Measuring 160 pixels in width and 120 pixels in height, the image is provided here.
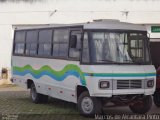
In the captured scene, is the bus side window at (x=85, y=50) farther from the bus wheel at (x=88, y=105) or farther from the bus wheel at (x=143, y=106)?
the bus wheel at (x=143, y=106)

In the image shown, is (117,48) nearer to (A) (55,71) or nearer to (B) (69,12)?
(A) (55,71)

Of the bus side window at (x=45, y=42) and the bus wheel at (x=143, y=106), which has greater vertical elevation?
the bus side window at (x=45, y=42)

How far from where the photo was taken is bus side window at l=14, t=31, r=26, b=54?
19.2m

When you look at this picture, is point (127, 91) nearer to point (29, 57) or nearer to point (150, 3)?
point (29, 57)

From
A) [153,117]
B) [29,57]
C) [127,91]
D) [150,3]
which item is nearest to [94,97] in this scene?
[127,91]

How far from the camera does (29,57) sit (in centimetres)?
1841

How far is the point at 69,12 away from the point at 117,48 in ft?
42.2

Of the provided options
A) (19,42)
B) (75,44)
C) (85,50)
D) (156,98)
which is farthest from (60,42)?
(19,42)

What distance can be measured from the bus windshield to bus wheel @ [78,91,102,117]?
1.04 meters

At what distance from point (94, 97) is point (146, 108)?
187 centimetres

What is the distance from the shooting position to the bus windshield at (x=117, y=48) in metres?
14.3

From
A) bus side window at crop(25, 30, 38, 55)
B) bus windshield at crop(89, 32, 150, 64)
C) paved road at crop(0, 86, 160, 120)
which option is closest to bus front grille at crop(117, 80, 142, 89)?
bus windshield at crop(89, 32, 150, 64)

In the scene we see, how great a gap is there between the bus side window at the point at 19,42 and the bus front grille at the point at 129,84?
19.8 feet

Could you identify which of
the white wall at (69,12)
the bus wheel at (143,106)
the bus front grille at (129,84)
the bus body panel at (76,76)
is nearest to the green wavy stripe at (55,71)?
the bus body panel at (76,76)
